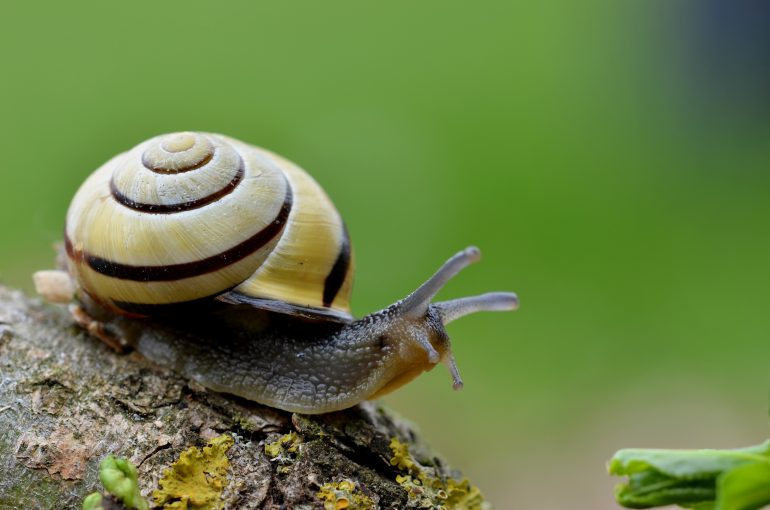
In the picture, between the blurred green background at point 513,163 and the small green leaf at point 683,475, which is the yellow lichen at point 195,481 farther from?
the blurred green background at point 513,163

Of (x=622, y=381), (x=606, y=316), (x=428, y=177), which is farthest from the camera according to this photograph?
(x=428, y=177)

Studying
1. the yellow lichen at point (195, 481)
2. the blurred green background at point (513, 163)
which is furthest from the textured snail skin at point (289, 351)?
the blurred green background at point (513, 163)

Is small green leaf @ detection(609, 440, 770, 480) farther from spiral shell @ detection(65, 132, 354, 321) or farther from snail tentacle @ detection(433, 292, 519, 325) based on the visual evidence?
spiral shell @ detection(65, 132, 354, 321)

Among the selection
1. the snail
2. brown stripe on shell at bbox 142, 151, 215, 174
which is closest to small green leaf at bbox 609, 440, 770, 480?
the snail

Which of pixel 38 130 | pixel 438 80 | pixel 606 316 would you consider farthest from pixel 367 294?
pixel 38 130

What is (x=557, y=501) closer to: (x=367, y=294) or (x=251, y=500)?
(x=367, y=294)

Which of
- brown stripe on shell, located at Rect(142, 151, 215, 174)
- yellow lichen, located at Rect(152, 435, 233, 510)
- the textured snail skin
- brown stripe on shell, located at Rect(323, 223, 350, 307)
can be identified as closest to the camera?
yellow lichen, located at Rect(152, 435, 233, 510)

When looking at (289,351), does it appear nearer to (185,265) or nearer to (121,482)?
(185,265)
